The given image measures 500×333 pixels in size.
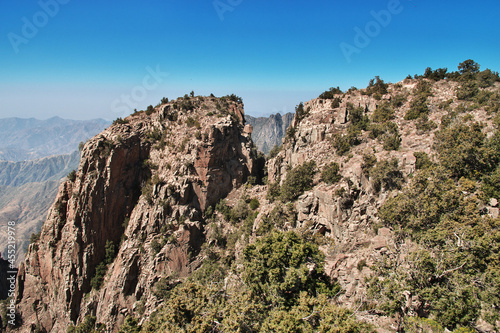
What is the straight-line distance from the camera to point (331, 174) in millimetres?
33531

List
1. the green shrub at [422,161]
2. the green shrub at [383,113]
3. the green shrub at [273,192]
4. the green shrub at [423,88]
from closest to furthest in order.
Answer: the green shrub at [422,161] → the green shrub at [383,113] → the green shrub at [273,192] → the green shrub at [423,88]

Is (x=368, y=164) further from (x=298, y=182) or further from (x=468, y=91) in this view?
(x=468, y=91)

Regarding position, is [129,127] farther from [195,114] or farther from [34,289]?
[34,289]

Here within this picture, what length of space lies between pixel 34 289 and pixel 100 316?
16.4 metres

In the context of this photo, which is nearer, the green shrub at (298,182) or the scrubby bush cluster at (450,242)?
the scrubby bush cluster at (450,242)

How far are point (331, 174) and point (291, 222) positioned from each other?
8.80 meters

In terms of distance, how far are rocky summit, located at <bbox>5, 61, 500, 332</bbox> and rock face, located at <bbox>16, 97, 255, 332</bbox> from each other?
0.84ft

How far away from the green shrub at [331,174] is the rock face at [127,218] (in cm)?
2063

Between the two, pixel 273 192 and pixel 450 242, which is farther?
pixel 273 192

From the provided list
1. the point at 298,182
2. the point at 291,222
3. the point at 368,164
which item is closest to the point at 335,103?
the point at 298,182

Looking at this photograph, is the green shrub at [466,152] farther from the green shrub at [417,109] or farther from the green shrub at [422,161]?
the green shrub at [417,109]

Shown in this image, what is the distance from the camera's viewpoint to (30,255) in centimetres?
4628

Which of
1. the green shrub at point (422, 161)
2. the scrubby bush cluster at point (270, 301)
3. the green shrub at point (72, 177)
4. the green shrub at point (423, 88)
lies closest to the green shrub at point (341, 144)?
the green shrub at point (422, 161)

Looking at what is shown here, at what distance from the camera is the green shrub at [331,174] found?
33375mm
